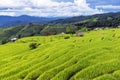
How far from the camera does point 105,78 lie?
6069 centimetres

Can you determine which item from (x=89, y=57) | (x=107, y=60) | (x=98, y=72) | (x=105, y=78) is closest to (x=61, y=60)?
(x=89, y=57)

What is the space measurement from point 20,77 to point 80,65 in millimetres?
17312

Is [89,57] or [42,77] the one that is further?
[89,57]

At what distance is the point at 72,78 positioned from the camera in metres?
67.0

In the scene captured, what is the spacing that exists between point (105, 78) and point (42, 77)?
714 inches

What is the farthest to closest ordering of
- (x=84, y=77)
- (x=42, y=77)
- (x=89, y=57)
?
1. (x=89, y=57)
2. (x=42, y=77)
3. (x=84, y=77)

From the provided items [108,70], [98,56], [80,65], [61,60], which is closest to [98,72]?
[108,70]

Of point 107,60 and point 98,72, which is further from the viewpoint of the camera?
point 107,60

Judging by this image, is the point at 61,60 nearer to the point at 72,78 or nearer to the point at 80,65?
the point at 80,65

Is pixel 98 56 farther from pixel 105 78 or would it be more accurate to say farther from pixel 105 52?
pixel 105 78

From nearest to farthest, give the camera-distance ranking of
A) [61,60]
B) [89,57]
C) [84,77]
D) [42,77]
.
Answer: [84,77] → [42,77] → [89,57] → [61,60]

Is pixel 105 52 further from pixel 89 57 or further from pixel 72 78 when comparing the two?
pixel 72 78

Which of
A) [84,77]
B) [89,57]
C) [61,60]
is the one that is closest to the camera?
[84,77]

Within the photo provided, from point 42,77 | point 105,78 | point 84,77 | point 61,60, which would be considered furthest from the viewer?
point 61,60
